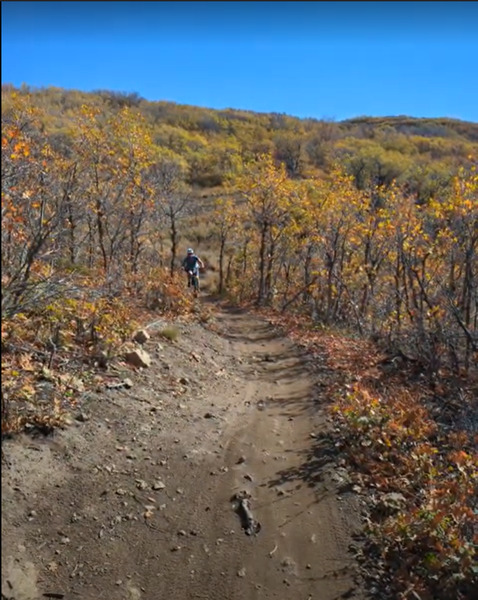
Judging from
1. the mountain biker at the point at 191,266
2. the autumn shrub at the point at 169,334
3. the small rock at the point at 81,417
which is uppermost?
the mountain biker at the point at 191,266

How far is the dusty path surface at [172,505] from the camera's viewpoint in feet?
13.5

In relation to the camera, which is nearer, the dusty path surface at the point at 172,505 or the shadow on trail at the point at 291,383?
the dusty path surface at the point at 172,505

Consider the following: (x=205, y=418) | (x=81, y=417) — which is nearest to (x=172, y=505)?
(x=81, y=417)

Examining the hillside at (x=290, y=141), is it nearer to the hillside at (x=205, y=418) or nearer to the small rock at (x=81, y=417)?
the hillside at (x=205, y=418)

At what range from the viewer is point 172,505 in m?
5.13

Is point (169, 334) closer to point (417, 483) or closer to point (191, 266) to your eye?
point (417, 483)

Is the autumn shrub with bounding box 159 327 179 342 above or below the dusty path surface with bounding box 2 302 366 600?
above

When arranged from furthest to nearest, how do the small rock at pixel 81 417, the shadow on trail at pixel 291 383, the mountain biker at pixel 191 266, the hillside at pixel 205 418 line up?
the mountain biker at pixel 191 266 → the shadow on trail at pixel 291 383 → the small rock at pixel 81 417 → the hillside at pixel 205 418

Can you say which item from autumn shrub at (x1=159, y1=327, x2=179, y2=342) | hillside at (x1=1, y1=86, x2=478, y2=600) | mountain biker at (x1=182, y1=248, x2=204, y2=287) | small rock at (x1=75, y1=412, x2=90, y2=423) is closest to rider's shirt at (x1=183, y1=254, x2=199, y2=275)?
mountain biker at (x1=182, y1=248, x2=204, y2=287)

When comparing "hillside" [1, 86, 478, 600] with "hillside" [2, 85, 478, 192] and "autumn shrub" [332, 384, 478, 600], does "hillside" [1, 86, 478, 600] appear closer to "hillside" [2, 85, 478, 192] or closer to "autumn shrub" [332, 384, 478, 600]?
"autumn shrub" [332, 384, 478, 600]

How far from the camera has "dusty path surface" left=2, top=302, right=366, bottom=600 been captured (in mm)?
4125

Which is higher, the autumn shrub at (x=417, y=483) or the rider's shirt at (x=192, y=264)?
the rider's shirt at (x=192, y=264)

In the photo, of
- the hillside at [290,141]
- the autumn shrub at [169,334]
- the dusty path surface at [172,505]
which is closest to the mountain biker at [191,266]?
the autumn shrub at [169,334]

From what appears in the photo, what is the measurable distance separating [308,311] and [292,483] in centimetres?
1509
